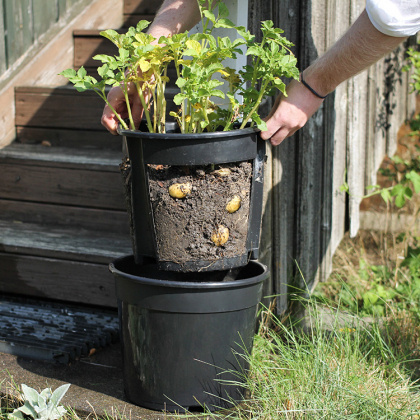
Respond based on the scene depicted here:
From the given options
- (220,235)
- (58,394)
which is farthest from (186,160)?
(58,394)

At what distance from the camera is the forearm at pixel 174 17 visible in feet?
7.19

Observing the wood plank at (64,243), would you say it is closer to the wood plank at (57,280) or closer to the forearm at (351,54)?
the wood plank at (57,280)

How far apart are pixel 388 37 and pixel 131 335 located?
48.4 inches

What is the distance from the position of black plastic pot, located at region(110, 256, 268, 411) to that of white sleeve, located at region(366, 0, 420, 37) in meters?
0.86

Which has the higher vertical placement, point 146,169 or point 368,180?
point 146,169

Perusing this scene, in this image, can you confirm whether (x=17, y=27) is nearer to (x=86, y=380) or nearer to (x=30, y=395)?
(x=86, y=380)

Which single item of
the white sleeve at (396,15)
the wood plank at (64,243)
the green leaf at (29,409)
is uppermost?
the white sleeve at (396,15)

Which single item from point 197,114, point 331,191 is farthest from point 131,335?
point 331,191

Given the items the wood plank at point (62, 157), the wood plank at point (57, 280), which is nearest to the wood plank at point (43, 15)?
the wood plank at point (62, 157)

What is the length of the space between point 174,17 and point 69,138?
60.5 inches

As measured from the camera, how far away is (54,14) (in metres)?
3.76

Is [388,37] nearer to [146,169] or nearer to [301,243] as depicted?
[146,169]

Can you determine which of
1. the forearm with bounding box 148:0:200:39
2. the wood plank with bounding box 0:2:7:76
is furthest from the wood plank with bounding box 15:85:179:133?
the forearm with bounding box 148:0:200:39

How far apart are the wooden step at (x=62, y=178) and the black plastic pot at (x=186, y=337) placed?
110 centimetres
